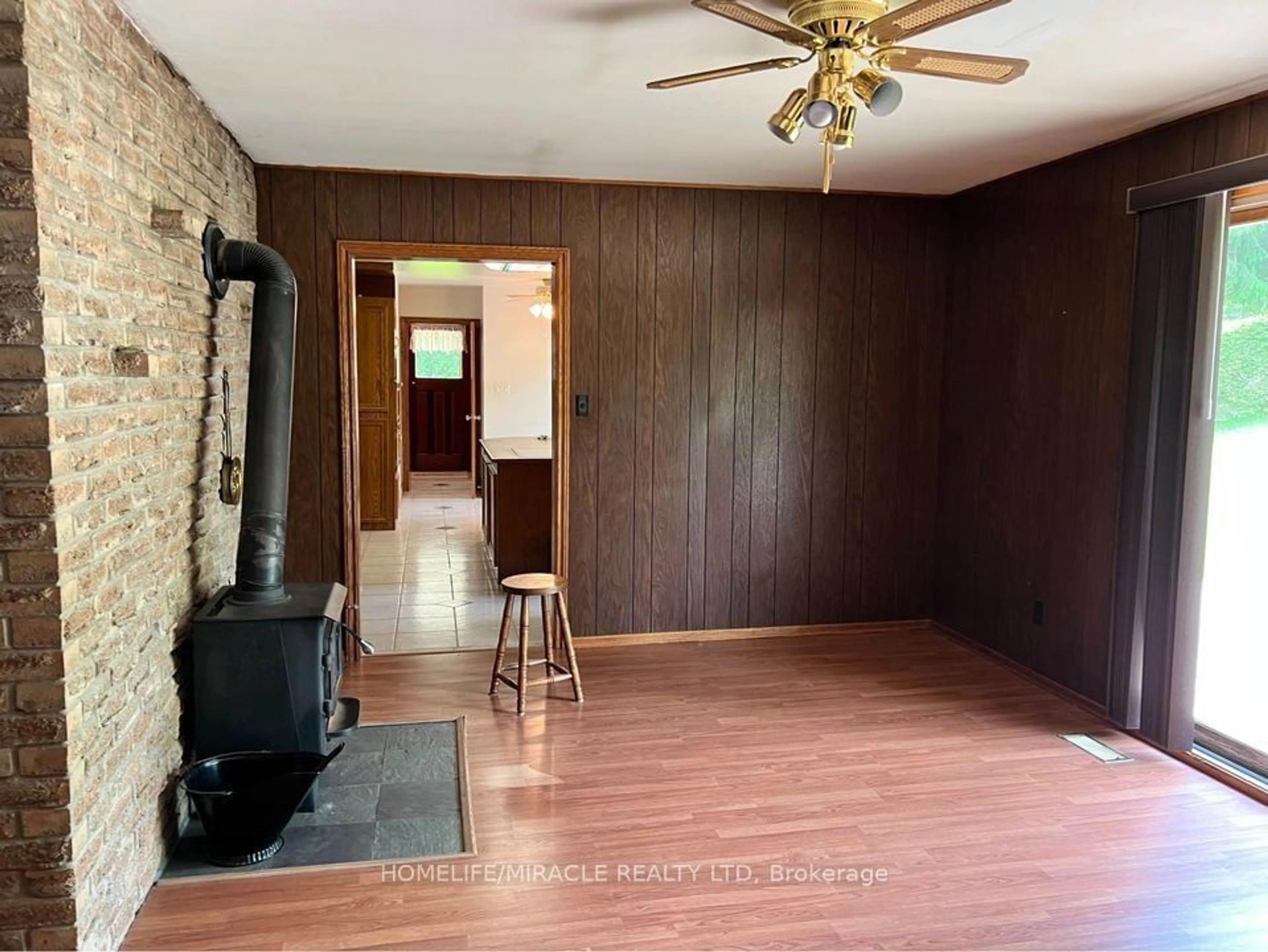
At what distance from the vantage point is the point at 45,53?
182cm

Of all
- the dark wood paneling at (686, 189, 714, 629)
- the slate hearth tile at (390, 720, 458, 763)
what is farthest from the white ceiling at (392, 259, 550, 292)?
the slate hearth tile at (390, 720, 458, 763)

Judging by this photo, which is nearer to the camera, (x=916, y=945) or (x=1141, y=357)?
(x=916, y=945)

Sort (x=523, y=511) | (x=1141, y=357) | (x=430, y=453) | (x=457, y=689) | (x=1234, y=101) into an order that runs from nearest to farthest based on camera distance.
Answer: (x=1234, y=101) < (x=1141, y=357) < (x=457, y=689) < (x=523, y=511) < (x=430, y=453)

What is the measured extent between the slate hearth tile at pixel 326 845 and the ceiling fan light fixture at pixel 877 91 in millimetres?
2455

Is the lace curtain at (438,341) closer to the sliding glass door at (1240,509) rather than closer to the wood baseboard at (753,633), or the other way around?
the wood baseboard at (753,633)

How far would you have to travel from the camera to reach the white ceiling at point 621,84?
7.71 ft

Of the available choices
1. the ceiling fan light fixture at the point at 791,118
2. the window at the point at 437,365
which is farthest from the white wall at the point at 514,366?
the ceiling fan light fixture at the point at 791,118

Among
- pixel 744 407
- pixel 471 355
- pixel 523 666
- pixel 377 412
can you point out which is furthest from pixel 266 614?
pixel 471 355

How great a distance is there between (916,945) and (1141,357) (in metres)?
2.35

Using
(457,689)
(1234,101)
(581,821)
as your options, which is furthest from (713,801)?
(1234,101)

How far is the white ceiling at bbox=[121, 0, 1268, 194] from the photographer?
2350 mm

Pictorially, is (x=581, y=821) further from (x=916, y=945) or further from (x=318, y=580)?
(x=318, y=580)

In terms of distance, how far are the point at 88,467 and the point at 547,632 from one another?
7.58ft

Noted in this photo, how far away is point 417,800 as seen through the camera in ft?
9.62
